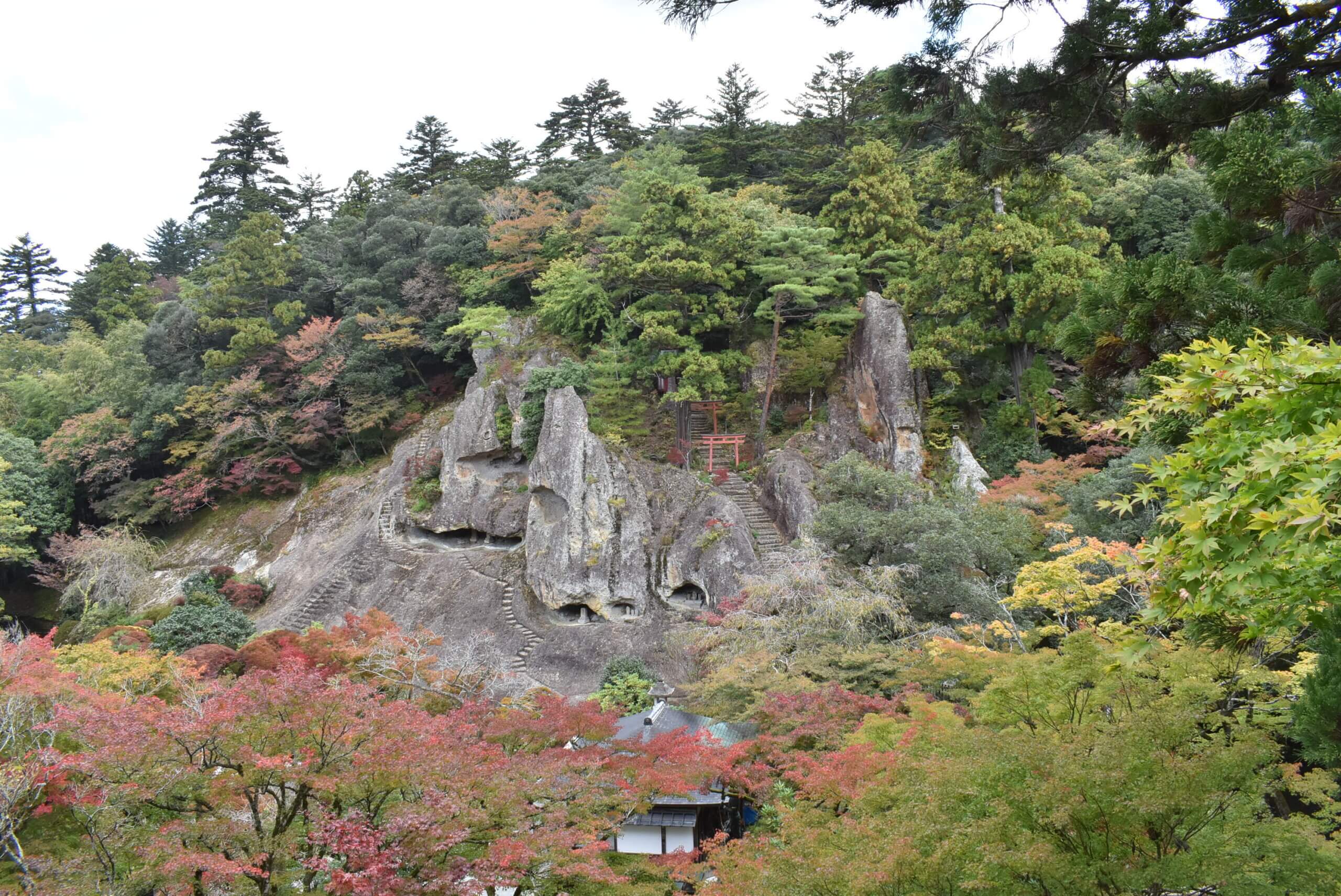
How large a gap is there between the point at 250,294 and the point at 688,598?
21025mm

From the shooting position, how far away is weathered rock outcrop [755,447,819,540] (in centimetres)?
1886

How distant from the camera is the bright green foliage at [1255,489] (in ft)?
10.8

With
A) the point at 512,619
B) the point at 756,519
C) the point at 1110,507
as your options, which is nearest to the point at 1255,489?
the point at 1110,507

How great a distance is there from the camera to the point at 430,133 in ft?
132

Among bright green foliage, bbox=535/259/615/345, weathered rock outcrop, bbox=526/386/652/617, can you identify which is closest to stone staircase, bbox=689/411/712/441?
weathered rock outcrop, bbox=526/386/652/617

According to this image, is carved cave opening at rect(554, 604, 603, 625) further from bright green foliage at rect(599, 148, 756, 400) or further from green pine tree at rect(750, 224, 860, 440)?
green pine tree at rect(750, 224, 860, 440)

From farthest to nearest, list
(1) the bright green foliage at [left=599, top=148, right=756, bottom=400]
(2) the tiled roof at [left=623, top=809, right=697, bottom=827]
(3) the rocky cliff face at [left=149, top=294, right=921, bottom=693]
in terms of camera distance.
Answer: (1) the bright green foliage at [left=599, top=148, right=756, bottom=400] → (3) the rocky cliff face at [left=149, top=294, right=921, bottom=693] → (2) the tiled roof at [left=623, top=809, right=697, bottom=827]

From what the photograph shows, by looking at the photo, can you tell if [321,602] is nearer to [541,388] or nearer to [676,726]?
[541,388]

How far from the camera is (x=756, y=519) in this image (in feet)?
65.3

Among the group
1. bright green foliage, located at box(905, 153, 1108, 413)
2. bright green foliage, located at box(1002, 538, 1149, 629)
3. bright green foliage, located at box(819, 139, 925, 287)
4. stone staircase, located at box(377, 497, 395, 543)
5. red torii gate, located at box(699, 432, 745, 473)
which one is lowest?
bright green foliage, located at box(1002, 538, 1149, 629)

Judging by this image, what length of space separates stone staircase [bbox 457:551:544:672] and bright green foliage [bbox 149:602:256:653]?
5620 millimetres

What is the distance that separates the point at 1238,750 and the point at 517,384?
63.4 ft

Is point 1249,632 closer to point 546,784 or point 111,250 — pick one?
point 546,784

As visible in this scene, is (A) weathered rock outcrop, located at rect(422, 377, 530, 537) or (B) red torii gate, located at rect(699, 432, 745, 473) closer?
(B) red torii gate, located at rect(699, 432, 745, 473)
